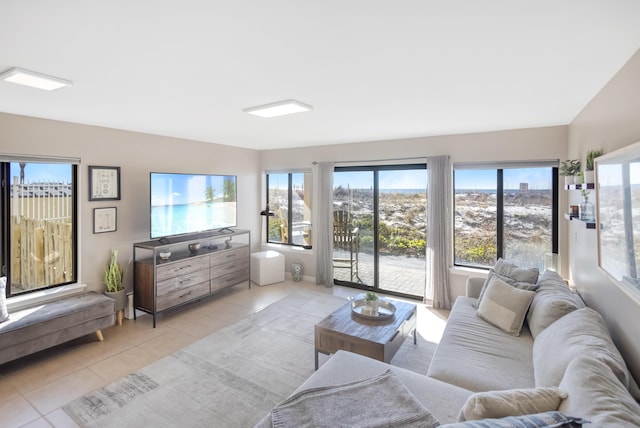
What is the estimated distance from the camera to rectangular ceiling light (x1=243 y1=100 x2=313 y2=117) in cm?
284

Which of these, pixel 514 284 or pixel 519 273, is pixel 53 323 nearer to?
pixel 514 284

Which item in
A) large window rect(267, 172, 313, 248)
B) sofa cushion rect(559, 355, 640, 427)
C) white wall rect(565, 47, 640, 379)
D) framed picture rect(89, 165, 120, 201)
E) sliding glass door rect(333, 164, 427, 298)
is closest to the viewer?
sofa cushion rect(559, 355, 640, 427)

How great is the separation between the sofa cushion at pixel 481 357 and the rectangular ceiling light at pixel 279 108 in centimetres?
232

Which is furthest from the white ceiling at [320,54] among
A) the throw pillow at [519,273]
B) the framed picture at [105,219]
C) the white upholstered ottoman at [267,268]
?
the white upholstered ottoman at [267,268]

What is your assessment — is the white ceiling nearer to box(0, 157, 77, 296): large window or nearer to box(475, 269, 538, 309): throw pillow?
box(0, 157, 77, 296): large window

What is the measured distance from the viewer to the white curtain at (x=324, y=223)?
5.47 m

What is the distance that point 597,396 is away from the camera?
123 cm

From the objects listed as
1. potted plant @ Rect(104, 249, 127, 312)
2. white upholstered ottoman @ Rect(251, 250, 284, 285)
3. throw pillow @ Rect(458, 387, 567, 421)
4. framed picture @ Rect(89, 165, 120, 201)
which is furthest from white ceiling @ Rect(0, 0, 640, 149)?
white upholstered ottoman @ Rect(251, 250, 284, 285)

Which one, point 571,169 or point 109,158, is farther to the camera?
point 109,158

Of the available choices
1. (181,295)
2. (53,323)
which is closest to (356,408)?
(53,323)

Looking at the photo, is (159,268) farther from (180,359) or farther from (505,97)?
(505,97)

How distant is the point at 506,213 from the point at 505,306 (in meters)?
1.90

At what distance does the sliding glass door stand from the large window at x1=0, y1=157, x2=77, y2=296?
372cm

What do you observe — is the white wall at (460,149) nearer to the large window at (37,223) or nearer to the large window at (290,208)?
the large window at (290,208)
